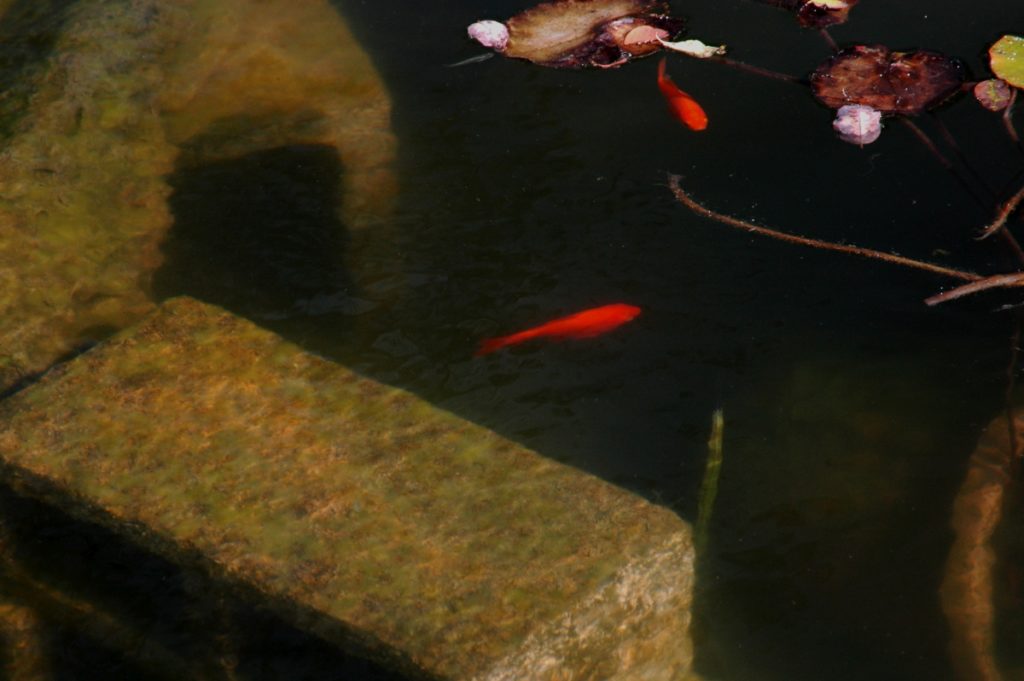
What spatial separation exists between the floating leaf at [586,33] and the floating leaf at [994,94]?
90 cm

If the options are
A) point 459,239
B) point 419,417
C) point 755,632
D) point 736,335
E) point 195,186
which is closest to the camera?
point 755,632

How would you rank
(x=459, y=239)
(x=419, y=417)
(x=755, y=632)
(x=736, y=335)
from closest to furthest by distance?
(x=755, y=632)
(x=419, y=417)
(x=736, y=335)
(x=459, y=239)

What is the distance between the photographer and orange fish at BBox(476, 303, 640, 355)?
8.43 ft

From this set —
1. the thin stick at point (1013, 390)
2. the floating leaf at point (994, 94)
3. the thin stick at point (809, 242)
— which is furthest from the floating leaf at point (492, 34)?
the thin stick at point (1013, 390)

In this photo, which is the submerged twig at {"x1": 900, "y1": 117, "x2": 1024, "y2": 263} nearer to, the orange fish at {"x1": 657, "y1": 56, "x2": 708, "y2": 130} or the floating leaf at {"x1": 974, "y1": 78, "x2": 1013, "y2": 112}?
the floating leaf at {"x1": 974, "y1": 78, "x2": 1013, "y2": 112}

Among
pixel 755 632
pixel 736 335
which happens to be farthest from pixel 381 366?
pixel 755 632

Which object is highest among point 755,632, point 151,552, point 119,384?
point 119,384

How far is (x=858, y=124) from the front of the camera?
2.81 meters

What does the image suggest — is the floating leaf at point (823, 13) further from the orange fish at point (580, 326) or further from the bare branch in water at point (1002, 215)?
the orange fish at point (580, 326)

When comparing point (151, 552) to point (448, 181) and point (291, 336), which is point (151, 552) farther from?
point (448, 181)

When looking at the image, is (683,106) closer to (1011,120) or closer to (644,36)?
(644,36)

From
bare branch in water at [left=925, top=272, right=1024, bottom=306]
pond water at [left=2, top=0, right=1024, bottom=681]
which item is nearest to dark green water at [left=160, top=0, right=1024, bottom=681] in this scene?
pond water at [left=2, top=0, right=1024, bottom=681]

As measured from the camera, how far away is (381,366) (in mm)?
2574

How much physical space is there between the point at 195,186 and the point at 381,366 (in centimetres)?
93
